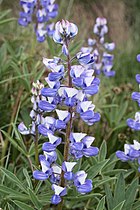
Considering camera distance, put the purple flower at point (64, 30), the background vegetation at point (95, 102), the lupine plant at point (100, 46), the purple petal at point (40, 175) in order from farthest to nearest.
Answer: the lupine plant at point (100, 46) < the background vegetation at point (95, 102) < the purple petal at point (40, 175) < the purple flower at point (64, 30)

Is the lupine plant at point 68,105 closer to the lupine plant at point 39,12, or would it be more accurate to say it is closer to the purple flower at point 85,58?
the purple flower at point 85,58

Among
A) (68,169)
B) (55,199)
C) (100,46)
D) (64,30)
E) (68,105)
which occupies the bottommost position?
(55,199)

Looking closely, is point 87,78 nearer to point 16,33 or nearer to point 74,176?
point 74,176

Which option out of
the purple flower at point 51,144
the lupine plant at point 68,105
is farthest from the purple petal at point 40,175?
the purple flower at point 51,144

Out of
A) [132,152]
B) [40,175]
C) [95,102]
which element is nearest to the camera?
[40,175]

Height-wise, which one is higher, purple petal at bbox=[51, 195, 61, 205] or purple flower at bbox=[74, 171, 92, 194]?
purple flower at bbox=[74, 171, 92, 194]

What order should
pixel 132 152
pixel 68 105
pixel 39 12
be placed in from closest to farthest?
pixel 68 105 < pixel 132 152 < pixel 39 12

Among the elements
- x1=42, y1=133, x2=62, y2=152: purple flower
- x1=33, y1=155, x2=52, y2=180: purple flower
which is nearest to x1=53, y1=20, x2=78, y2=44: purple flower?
x1=42, y1=133, x2=62, y2=152: purple flower

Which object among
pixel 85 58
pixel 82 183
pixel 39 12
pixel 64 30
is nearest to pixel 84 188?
pixel 82 183

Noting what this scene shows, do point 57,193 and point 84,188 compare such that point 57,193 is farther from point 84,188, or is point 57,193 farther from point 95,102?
point 95,102

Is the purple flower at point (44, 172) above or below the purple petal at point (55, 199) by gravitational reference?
above

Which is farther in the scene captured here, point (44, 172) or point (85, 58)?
point (44, 172)

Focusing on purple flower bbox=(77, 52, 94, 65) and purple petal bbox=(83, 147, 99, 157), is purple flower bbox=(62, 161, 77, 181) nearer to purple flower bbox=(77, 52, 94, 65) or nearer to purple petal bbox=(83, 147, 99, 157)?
purple petal bbox=(83, 147, 99, 157)
